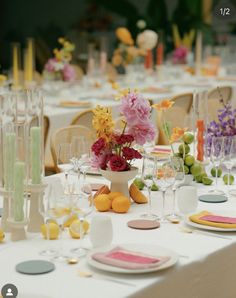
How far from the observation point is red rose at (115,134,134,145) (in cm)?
302

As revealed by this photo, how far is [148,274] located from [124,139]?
0.85 m

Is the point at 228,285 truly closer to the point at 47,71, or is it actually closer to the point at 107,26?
the point at 47,71

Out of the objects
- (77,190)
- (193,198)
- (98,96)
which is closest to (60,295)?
(77,190)

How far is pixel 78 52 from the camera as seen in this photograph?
10188 millimetres

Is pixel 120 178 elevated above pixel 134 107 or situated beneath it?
situated beneath

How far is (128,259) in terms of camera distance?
2.36 m

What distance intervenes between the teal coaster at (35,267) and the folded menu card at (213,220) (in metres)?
0.69

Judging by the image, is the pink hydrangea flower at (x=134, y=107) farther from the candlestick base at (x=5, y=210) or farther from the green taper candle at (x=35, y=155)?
the candlestick base at (x=5, y=210)

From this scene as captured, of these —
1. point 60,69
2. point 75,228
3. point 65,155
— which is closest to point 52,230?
point 75,228

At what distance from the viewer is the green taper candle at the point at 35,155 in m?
2.70

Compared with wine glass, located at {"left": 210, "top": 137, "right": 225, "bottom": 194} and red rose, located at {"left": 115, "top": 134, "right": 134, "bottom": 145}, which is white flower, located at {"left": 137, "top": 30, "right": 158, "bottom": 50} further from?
red rose, located at {"left": 115, "top": 134, "right": 134, "bottom": 145}

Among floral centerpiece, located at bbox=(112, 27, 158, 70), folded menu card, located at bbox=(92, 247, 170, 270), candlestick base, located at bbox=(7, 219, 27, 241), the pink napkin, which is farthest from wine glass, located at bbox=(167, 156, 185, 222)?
floral centerpiece, located at bbox=(112, 27, 158, 70)

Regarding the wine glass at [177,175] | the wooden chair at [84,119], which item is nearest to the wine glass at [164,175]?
the wine glass at [177,175]

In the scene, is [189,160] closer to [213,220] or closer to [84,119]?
[213,220]
